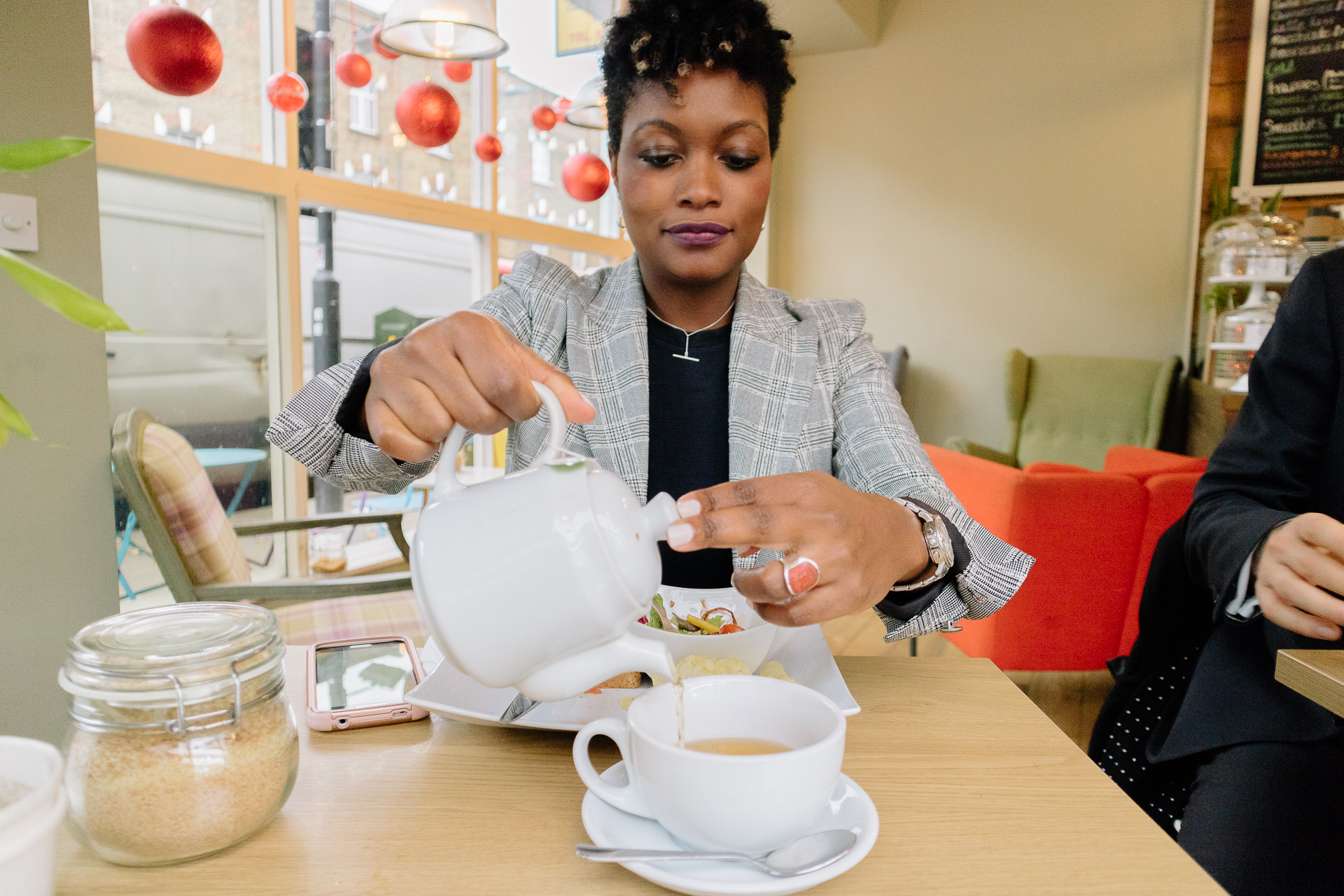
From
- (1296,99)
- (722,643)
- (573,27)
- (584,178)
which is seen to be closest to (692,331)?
(722,643)

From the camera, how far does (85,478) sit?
163cm

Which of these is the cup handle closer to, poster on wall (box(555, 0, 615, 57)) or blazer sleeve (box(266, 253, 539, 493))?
blazer sleeve (box(266, 253, 539, 493))

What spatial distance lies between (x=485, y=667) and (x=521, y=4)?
4.56m

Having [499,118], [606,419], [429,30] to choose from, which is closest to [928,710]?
[606,419]

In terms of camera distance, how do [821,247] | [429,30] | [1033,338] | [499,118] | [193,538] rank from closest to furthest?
Result: [193,538]
[429,30]
[499,118]
[1033,338]
[821,247]

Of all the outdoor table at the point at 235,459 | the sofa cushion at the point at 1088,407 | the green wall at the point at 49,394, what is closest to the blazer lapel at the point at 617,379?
the green wall at the point at 49,394

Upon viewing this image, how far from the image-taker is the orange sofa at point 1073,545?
2.12m

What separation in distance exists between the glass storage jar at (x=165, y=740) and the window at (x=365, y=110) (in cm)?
349

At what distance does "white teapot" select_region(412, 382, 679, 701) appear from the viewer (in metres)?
0.46

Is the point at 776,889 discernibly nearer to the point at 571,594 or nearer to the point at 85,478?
the point at 571,594

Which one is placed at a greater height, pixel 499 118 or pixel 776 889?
pixel 499 118

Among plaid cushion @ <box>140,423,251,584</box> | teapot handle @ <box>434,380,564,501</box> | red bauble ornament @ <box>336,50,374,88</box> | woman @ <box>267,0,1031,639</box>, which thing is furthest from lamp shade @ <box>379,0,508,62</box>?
teapot handle @ <box>434,380,564,501</box>

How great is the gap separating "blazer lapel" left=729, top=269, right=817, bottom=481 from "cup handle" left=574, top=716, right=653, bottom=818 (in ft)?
2.09

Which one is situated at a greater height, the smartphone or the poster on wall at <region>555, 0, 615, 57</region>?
the poster on wall at <region>555, 0, 615, 57</region>
